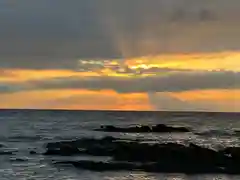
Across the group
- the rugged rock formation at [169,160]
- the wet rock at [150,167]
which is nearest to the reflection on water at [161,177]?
the wet rock at [150,167]

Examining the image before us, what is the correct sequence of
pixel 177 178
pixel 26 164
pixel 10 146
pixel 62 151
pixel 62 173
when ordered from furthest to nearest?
pixel 10 146 < pixel 62 151 < pixel 26 164 < pixel 62 173 < pixel 177 178

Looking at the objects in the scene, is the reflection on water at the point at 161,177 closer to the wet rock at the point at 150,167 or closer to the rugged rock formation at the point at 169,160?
the wet rock at the point at 150,167

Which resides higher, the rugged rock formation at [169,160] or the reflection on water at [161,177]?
the rugged rock formation at [169,160]

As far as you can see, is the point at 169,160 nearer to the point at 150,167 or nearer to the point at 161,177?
the point at 150,167

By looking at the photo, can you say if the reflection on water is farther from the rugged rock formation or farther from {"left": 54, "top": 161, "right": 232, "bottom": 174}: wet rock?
the rugged rock formation

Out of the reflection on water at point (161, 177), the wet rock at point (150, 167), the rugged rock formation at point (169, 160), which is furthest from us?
the rugged rock formation at point (169, 160)

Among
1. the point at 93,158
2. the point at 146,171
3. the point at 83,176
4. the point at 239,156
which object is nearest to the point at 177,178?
the point at 146,171

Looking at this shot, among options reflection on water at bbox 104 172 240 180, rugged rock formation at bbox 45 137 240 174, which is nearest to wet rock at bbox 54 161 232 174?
rugged rock formation at bbox 45 137 240 174

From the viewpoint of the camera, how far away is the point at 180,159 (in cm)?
3853

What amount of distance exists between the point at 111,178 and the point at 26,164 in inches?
444

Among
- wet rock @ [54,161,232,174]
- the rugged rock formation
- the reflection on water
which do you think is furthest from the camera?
the rugged rock formation

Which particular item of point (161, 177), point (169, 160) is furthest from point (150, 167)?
point (161, 177)

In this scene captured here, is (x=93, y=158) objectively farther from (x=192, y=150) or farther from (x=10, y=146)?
(x=10, y=146)

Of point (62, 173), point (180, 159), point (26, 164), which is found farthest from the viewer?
point (26, 164)
